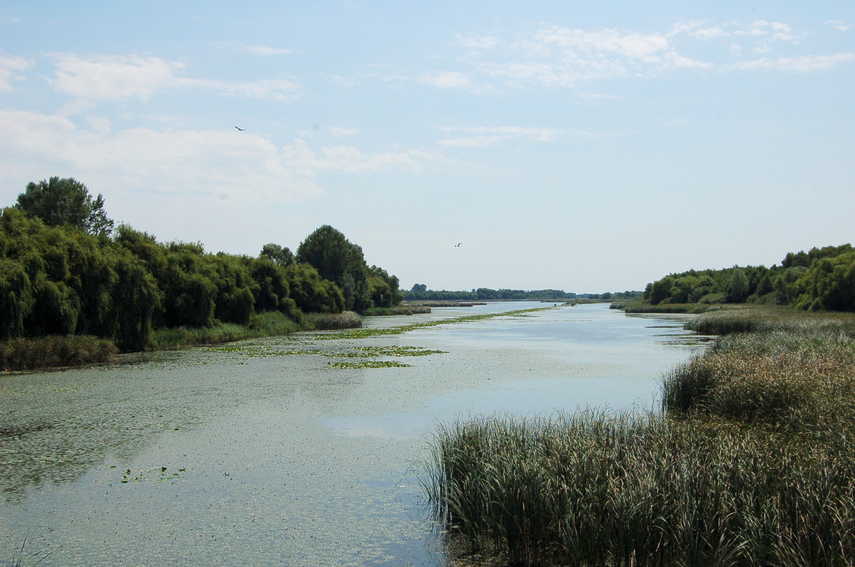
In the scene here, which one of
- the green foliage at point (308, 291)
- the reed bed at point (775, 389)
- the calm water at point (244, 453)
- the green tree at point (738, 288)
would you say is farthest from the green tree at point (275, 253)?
the reed bed at point (775, 389)

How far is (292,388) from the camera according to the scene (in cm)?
2438

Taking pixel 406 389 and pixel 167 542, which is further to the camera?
pixel 406 389

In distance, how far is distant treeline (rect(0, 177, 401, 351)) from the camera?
103 feet

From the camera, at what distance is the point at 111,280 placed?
36.2 meters

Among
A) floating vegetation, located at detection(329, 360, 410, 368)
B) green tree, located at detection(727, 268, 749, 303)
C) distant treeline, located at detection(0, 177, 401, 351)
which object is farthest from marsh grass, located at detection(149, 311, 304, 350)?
green tree, located at detection(727, 268, 749, 303)

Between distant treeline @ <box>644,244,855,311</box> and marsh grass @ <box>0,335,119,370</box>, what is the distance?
60.6 meters

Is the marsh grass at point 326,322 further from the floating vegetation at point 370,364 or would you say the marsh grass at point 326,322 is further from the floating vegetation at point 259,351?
the floating vegetation at point 370,364

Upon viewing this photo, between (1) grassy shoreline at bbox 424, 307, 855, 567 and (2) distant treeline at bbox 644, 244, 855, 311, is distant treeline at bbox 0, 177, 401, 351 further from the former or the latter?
(2) distant treeline at bbox 644, 244, 855, 311

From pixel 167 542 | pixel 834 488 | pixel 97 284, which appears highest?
pixel 97 284

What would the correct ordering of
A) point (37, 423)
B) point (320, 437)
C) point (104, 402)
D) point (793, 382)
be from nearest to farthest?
point (793, 382) < point (320, 437) < point (37, 423) < point (104, 402)

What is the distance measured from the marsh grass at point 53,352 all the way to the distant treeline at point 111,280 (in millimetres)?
873

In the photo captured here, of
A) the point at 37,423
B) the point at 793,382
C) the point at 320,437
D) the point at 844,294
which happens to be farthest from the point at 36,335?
the point at 844,294

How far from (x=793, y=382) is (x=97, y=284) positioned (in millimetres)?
33202

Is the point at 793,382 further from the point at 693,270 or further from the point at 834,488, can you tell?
the point at 693,270
